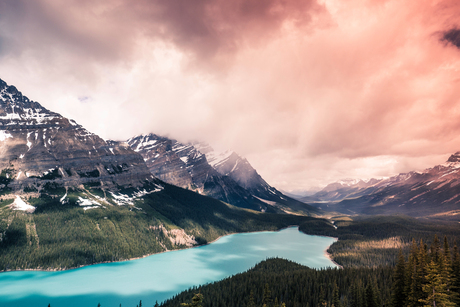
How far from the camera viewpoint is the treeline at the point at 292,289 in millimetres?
80581

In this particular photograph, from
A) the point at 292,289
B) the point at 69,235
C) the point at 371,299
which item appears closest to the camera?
the point at 371,299

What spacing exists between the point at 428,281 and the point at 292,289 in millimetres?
55680

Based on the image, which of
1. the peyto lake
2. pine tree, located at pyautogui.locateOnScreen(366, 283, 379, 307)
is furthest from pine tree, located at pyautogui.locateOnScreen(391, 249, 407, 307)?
the peyto lake

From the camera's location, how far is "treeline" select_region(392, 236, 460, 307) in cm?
4134

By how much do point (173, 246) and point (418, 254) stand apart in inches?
6795

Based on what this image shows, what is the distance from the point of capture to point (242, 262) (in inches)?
6422

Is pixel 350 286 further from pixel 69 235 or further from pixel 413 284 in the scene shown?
pixel 69 235

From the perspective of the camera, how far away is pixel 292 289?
90625mm

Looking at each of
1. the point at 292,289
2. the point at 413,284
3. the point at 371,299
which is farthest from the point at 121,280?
the point at 413,284

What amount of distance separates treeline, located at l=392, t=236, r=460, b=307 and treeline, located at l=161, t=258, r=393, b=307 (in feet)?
62.1

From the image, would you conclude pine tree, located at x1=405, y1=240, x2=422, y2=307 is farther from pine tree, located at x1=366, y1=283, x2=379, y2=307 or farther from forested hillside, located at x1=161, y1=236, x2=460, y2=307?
pine tree, located at x1=366, y1=283, x2=379, y2=307

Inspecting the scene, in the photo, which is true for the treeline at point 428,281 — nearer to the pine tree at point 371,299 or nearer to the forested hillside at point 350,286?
the forested hillside at point 350,286

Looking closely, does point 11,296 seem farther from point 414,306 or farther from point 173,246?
point 414,306

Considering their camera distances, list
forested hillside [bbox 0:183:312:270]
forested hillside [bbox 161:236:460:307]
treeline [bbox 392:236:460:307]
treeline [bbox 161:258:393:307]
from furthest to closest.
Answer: forested hillside [bbox 0:183:312:270]
treeline [bbox 161:258:393:307]
forested hillside [bbox 161:236:460:307]
treeline [bbox 392:236:460:307]
